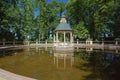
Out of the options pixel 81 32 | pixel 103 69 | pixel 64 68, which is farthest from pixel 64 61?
pixel 81 32

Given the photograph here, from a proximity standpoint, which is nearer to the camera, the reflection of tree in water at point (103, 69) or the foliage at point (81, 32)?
the reflection of tree in water at point (103, 69)

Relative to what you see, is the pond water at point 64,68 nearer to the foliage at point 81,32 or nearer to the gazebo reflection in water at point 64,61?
the gazebo reflection in water at point 64,61

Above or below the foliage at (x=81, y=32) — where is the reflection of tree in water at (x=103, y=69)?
below

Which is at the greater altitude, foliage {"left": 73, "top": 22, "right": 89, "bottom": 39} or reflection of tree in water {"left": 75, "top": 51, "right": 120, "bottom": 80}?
foliage {"left": 73, "top": 22, "right": 89, "bottom": 39}

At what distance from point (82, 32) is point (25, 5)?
15.5 meters

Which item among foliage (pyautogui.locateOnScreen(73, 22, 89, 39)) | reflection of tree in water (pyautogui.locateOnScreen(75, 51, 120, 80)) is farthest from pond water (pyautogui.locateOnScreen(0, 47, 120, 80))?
foliage (pyautogui.locateOnScreen(73, 22, 89, 39))

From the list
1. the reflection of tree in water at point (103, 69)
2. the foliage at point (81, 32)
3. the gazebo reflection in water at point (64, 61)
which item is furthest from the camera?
the foliage at point (81, 32)

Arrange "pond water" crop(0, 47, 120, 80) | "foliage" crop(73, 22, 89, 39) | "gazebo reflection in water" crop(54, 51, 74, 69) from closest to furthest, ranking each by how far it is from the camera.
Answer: "pond water" crop(0, 47, 120, 80) → "gazebo reflection in water" crop(54, 51, 74, 69) → "foliage" crop(73, 22, 89, 39)

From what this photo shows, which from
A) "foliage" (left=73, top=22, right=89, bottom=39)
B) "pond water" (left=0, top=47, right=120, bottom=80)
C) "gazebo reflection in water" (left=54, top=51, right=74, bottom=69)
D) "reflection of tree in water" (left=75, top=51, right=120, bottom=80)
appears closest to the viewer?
"reflection of tree in water" (left=75, top=51, right=120, bottom=80)

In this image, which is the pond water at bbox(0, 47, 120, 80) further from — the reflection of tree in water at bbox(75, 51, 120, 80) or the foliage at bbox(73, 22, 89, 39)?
the foliage at bbox(73, 22, 89, 39)

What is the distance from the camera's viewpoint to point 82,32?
40.3 metres

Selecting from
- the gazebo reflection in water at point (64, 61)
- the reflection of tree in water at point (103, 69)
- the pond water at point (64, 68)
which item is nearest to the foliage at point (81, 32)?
the gazebo reflection in water at point (64, 61)

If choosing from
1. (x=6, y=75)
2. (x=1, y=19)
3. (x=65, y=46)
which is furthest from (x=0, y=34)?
(x=6, y=75)

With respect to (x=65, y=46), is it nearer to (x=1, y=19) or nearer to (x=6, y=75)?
(x=1, y=19)
